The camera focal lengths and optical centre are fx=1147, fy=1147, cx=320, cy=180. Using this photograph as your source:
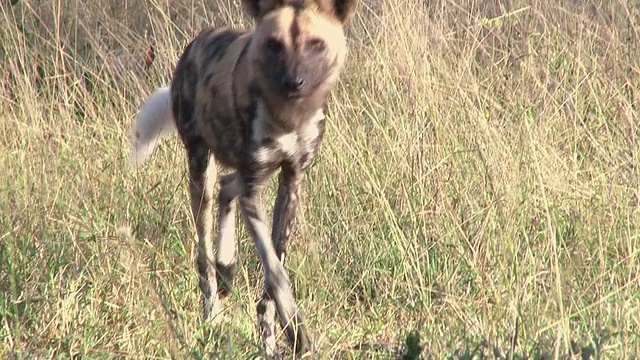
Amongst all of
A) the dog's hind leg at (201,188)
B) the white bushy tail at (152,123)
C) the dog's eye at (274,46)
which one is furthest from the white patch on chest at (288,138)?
the white bushy tail at (152,123)

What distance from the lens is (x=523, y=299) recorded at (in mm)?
2984

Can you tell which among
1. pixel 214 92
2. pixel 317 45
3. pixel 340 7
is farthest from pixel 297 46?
pixel 214 92

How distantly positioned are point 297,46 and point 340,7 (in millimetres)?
243

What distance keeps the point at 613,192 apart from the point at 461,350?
1.10 metres

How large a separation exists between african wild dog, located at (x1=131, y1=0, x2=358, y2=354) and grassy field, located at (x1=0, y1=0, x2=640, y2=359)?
4.6 inches

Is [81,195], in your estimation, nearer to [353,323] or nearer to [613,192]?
[353,323]

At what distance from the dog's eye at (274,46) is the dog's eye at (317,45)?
9 centimetres

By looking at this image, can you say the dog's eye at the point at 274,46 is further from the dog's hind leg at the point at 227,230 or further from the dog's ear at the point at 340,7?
the dog's hind leg at the point at 227,230

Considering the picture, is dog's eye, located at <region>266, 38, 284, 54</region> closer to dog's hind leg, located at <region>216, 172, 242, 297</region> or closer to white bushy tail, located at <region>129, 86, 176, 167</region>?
dog's hind leg, located at <region>216, 172, 242, 297</region>

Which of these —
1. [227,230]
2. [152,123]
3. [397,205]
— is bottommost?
[397,205]

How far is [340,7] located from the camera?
3.60m

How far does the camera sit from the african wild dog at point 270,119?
3408 mm

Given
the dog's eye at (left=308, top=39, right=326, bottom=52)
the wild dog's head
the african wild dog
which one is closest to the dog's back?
the african wild dog

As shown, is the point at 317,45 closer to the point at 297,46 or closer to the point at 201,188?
the point at 297,46
